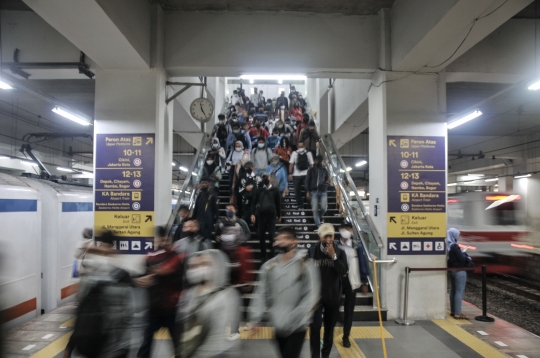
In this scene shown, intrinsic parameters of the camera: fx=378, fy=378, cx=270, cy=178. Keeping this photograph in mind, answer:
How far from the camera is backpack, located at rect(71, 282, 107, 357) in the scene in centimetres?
274

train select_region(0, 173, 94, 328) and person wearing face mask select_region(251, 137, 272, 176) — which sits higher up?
person wearing face mask select_region(251, 137, 272, 176)

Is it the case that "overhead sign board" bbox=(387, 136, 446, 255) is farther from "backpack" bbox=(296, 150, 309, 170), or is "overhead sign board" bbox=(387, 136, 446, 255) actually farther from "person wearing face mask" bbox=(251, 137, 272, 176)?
"person wearing face mask" bbox=(251, 137, 272, 176)

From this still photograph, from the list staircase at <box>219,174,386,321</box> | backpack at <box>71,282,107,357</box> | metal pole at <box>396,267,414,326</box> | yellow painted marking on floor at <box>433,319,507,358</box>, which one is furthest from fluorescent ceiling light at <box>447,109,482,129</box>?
backpack at <box>71,282,107,357</box>

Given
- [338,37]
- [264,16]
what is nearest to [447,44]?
[338,37]

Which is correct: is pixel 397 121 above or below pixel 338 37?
below

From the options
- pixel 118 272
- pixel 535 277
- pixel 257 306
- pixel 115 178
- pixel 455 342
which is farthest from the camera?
pixel 535 277

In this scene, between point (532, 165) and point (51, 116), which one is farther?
point (532, 165)

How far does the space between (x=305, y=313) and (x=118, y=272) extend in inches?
60.0

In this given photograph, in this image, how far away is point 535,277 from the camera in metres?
11.8

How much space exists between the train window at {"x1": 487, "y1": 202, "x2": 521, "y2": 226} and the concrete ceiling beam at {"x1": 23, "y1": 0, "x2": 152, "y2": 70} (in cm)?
1099

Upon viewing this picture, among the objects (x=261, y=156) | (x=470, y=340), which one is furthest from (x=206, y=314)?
(x=261, y=156)

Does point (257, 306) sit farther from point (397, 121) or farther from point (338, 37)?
point (338, 37)

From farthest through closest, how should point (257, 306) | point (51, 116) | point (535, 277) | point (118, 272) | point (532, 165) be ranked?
point (532, 165)
point (51, 116)
point (535, 277)
point (257, 306)
point (118, 272)

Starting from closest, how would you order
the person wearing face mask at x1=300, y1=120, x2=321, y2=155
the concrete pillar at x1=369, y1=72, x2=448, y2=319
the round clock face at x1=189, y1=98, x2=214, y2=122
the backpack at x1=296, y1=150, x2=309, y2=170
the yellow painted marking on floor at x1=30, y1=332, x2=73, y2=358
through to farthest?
the yellow painted marking on floor at x1=30, y1=332, x2=73, y2=358
the concrete pillar at x1=369, y1=72, x2=448, y2=319
the round clock face at x1=189, y1=98, x2=214, y2=122
the backpack at x1=296, y1=150, x2=309, y2=170
the person wearing face mask at x1=300, y1=120, x2=321, y2=155
